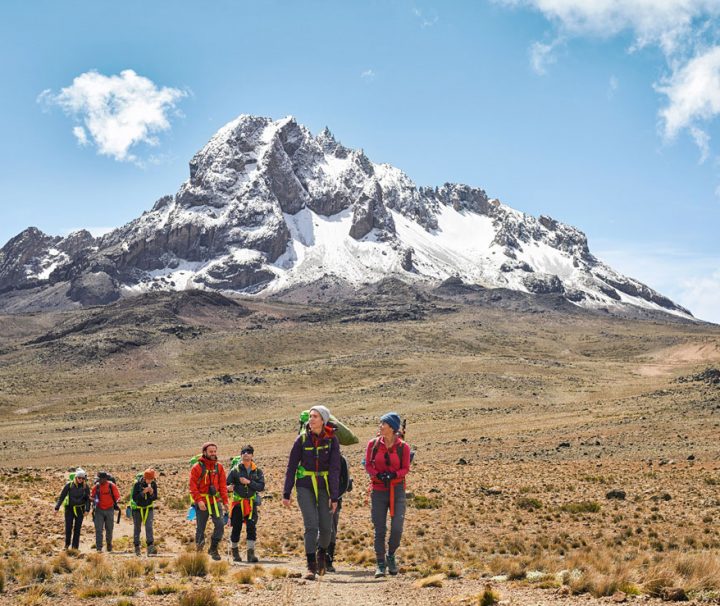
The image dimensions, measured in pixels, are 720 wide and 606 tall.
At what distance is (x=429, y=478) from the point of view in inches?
1246

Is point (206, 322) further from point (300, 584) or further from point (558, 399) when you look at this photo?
point (300, 584)

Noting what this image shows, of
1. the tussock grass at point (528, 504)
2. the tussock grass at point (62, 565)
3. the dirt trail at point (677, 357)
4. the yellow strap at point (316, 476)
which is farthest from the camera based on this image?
the dirt trail at point (677, 357)

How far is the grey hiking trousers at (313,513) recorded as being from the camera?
10.6 meters

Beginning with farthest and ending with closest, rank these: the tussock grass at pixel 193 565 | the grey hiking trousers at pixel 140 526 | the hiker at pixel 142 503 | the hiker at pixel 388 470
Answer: the hiker at pixel 142 503, the grey hiking trousers at pixel 140 526, the tussock grass at pixel 193 565, the hiker at pixel 388 470

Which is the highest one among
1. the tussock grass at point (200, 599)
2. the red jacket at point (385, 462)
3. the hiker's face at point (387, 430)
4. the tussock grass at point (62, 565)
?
the hiker's face at point (387, 430)

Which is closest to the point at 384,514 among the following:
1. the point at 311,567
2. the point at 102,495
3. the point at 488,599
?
the point at 311,567

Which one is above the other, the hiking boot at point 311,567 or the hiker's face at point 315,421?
the hiker's face at point 315,421

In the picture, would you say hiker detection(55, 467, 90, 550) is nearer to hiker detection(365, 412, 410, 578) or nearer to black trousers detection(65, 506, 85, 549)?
black trousers detection(65, 506, 85, 549)

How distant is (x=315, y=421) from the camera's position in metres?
10.4

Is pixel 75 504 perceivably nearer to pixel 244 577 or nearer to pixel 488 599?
pixel 244 577

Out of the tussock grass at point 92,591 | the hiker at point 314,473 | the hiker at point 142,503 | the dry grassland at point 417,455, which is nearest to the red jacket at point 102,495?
the hiker at point 142,503

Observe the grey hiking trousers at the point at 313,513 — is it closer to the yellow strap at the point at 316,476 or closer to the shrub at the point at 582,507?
the yellow strap at the point at 316,476

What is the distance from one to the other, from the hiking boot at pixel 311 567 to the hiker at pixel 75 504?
25.1ft

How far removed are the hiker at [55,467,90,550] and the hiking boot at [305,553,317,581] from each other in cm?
765
